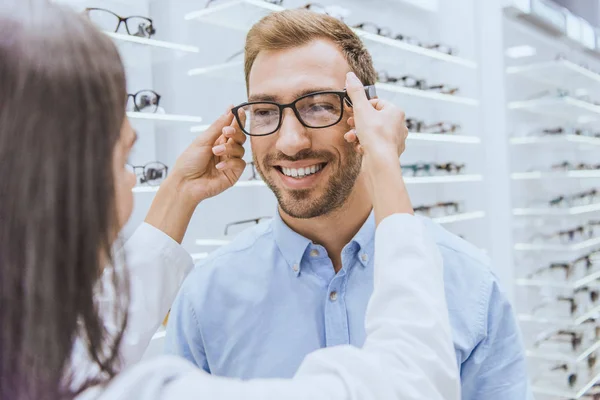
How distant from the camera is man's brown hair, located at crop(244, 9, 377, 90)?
1.43 metres

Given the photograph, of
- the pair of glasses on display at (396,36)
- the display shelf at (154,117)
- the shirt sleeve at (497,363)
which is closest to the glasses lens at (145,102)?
the display shelf at (154,117)

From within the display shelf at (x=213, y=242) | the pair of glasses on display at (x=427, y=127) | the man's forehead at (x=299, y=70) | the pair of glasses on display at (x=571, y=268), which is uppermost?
the pair of glasses on display at (x=427, y=127)

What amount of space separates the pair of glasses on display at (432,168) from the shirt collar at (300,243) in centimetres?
278

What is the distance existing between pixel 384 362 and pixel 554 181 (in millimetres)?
5041

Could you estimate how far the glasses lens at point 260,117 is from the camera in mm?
1402

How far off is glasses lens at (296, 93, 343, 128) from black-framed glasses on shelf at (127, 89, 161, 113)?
1454 millimetres

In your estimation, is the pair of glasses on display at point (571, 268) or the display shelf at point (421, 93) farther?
the pair of glasses on display at point (571, 268)

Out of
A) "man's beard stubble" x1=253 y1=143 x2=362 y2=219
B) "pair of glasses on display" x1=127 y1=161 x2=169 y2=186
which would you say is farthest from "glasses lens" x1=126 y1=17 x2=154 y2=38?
"man's beard stubble" x1=253 y1=143 x2=362 y2=219

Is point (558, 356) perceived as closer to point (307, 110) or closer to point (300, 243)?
point (300, 243)

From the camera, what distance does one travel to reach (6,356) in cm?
64

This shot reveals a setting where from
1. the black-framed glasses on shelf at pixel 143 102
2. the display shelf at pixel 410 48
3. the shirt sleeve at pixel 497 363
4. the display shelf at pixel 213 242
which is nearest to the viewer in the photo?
the shirt sleeve at pixel 497 363

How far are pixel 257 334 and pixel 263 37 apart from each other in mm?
754

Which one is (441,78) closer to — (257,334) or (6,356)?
(257,334)

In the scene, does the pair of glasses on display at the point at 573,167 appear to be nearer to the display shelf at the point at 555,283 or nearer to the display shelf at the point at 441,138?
the display shelf at the point at 441,138
